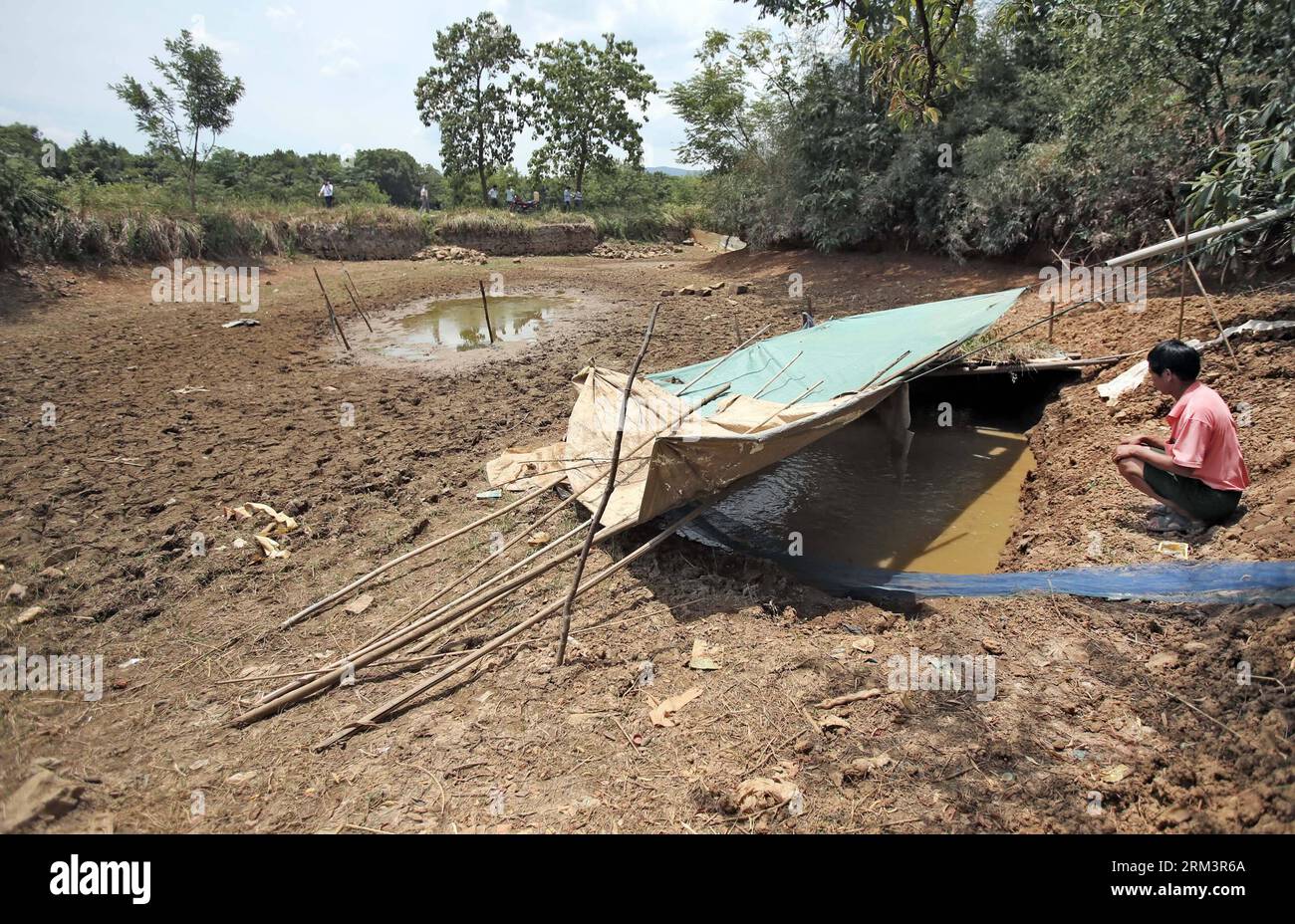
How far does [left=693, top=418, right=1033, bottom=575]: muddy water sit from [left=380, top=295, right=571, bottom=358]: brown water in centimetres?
625

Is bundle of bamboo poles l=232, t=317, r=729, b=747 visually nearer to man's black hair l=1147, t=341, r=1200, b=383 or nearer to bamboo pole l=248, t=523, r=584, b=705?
bamboo pole l=248, t=523, r=584, b=705

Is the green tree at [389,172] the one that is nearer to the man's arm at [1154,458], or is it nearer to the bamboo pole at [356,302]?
the bamboo pole at [356,302]

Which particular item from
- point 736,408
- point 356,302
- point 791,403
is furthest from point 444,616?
point 356,302

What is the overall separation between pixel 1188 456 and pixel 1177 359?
20.2 inches

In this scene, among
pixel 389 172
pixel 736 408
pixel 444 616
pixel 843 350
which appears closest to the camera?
pixel 444 616

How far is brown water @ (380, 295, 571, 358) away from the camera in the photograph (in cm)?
1068

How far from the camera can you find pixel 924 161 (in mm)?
13258

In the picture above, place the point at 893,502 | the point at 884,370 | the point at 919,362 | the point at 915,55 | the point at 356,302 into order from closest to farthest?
1. the point at 915,55
2. the point at 884,370
3. the point at 919,362
4. the point at 893,502
5. the point at 356,302

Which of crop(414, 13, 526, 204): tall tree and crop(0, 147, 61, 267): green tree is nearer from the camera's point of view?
crop(0, 147, 61, 267): green tree

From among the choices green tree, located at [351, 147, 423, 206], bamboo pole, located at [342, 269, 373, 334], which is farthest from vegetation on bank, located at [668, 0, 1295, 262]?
green tree, located at [351, 147, 423, 206]

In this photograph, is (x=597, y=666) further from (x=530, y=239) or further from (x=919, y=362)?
(x=530, y=239)

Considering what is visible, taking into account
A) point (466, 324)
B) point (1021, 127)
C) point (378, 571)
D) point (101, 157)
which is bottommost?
point (378, 571)

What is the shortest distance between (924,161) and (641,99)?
19.3 metres

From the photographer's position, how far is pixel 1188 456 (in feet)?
11.4
